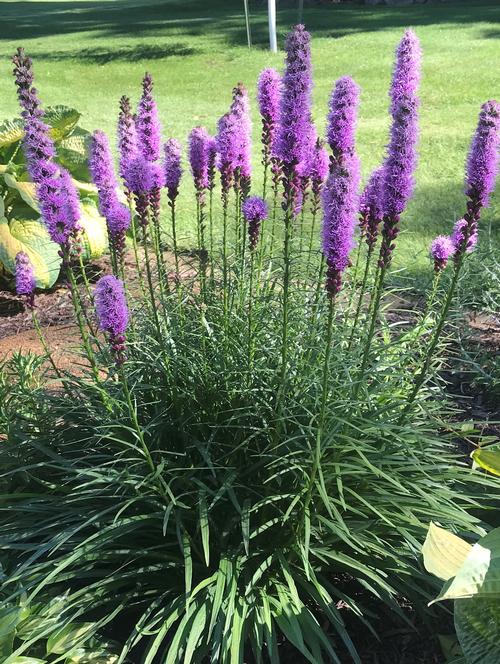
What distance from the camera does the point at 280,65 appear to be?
13.9m

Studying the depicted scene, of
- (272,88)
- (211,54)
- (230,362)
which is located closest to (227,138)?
(272,88)

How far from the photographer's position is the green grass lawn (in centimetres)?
838

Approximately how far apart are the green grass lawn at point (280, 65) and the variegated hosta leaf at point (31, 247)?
6.20ft

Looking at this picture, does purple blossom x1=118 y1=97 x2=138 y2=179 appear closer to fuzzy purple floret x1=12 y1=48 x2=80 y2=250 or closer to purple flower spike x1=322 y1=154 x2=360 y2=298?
fuzzy purple floret x1=12 y1=48 x2=80 y2=250

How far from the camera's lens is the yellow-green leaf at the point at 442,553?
195 centimetres

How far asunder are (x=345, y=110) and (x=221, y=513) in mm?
1559

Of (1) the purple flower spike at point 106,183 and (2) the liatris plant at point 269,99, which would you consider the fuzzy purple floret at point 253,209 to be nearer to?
(2) the liatris plant at point 269,99

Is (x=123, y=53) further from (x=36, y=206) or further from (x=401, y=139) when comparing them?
(x=401, y=139)

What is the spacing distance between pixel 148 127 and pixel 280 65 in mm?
12189

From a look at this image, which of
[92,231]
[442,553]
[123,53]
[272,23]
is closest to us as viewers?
[442,553]

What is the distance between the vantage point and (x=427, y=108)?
35.8 ft

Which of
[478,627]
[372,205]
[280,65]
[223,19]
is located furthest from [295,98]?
[223,19]

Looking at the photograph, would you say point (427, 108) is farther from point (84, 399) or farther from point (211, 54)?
point (84, 399)

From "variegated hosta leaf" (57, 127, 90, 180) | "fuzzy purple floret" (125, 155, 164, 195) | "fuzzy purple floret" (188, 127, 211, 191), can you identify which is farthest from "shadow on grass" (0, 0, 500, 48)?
"fuzzy purple floret" (125, 155, 164, 195)
